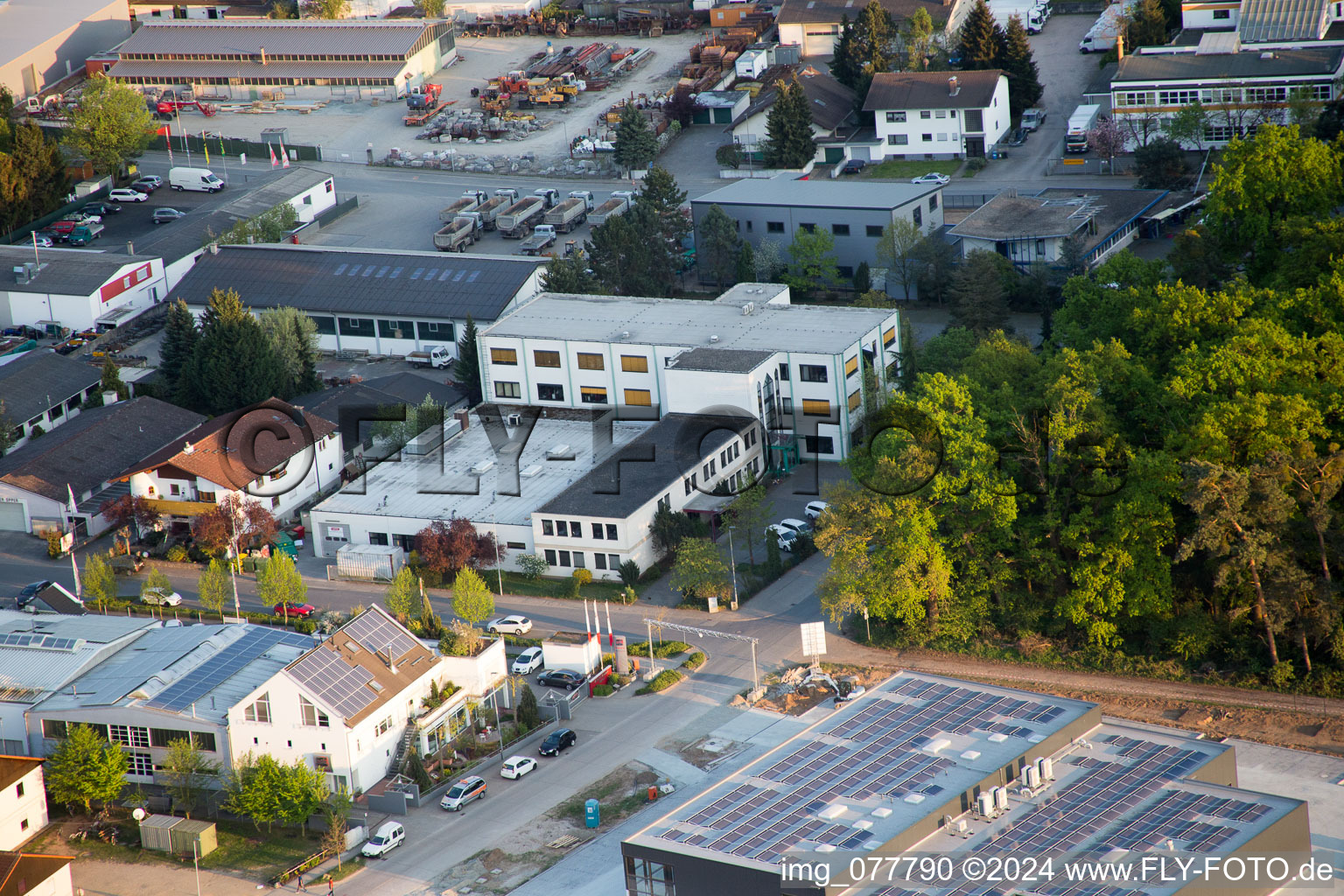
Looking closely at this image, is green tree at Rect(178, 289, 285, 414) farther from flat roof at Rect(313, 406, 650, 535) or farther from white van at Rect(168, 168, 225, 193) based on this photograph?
white van at Rect(168, 168, 225, 193)

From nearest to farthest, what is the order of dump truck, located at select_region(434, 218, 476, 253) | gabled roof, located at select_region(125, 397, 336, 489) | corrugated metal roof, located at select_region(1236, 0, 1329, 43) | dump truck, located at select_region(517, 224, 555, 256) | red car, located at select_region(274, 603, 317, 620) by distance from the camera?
red car, located at select_region(274, 603, 317, 620)
gabled roof, located at select_region(125, 397, 336, 489)
dump truck, located at select_region(517, 224, 555, 256)
dump truck, located at select_region(434, 218, 476, 253)
corrugated metal roof, located at select_region(1236, 0, 1329, 43)

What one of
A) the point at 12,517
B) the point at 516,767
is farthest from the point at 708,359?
the point at 12,517

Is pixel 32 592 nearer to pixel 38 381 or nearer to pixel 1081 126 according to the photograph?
pixel 38 381

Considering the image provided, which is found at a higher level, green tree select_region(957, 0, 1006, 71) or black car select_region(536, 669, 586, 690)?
green tree select_region(957, 0, 1006, 71)

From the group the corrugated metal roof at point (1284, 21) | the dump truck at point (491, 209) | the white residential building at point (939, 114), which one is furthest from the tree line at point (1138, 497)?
the corrugated metal roof at point (1284, 21)

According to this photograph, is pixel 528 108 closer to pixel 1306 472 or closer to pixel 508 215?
pixel 508 215

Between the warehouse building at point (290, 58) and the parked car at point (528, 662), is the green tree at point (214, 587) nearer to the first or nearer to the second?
the parked car at point (528, 662)

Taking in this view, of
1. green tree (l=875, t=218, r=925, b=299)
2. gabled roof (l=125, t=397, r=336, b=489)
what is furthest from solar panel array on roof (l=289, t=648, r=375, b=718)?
green tree (l=875, t=218, r=925, b=299)
